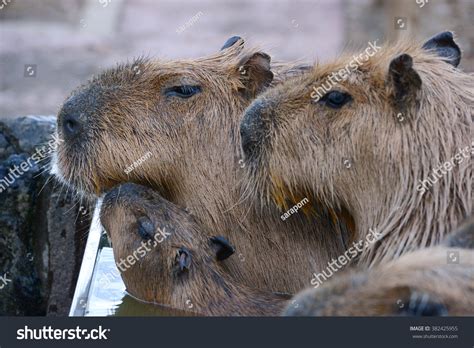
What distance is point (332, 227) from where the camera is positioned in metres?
6.02

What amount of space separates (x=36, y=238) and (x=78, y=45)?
898cm

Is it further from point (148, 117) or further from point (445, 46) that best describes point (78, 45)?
point (445, 46)

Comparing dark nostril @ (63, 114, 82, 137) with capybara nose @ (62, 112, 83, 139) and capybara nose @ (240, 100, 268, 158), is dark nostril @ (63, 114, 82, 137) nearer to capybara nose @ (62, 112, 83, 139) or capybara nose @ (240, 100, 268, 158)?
capybara nose @ (62, 112, 83, 139)

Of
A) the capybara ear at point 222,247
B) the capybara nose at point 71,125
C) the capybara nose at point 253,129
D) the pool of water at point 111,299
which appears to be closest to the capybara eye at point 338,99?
the capybara nose at point 253,129

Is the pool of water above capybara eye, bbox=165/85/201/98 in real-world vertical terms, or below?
below

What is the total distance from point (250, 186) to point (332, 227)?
Result: 1.66 ft

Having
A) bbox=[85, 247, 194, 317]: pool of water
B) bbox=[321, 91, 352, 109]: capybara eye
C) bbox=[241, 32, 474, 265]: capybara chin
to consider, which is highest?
bbox=[321, 91, 352, 109]: capybara eye

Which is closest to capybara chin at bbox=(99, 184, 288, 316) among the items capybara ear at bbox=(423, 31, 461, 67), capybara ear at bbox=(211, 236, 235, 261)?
capybara ear at bbox=(211, 236, 235, 261)

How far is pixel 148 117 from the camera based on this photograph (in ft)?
20.6

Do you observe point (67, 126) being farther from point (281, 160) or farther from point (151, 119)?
point (281, 160)

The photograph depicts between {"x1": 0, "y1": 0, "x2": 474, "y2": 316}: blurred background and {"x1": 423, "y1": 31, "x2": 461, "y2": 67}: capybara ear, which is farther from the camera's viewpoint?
→ {"x1": 0, "y1": 0, "x2": 474, "y2": 316}: blurred background

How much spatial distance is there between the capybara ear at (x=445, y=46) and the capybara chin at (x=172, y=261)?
1555 millimetres

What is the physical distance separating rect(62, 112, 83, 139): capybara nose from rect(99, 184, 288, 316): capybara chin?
461mm

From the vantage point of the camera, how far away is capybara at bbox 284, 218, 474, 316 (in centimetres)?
439
